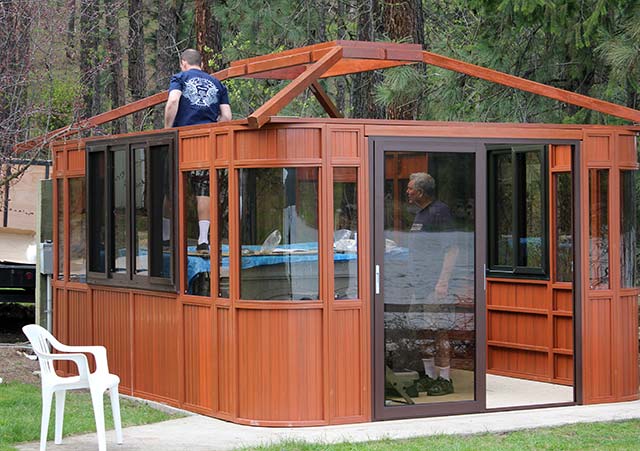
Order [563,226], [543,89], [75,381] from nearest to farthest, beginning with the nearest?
[75,381] → [543,89] → [563,226]

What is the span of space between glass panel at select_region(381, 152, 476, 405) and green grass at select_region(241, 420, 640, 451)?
0.90 m

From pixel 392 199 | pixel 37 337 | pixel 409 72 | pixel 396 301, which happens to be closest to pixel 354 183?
pixel 392 199

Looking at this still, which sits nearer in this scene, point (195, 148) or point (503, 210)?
point (195, 148)

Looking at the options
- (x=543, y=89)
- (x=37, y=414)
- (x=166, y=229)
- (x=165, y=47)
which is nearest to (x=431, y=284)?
(x=543, y=89)

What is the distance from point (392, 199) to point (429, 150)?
1.54 ft

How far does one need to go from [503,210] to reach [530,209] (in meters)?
0.41

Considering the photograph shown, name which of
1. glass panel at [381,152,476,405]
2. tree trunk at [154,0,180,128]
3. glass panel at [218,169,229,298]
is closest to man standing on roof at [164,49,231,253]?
glass panel at [218,169,229,298]

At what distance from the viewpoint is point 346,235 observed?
919 centimetres

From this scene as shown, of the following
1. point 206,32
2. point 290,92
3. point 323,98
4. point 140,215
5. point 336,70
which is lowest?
point 140,215

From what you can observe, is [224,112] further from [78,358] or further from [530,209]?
[78,358]

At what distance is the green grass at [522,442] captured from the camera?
805 centimetres

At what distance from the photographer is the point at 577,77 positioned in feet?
43.5

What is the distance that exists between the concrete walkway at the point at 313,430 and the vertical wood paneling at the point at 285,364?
0.15 metres

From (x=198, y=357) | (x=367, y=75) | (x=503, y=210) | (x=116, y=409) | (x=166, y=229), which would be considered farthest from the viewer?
(x=367, y=75)
